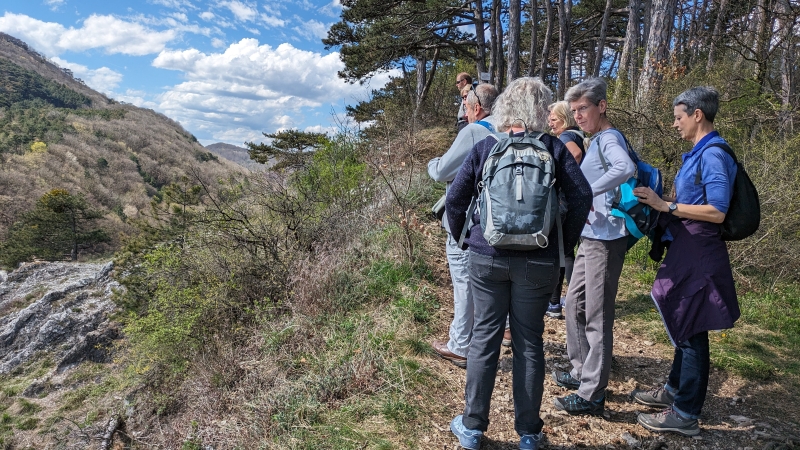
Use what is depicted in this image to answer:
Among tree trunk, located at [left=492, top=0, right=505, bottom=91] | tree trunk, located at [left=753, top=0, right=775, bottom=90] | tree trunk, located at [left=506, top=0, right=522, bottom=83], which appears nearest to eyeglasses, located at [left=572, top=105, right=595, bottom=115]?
tree trunk, located at [left=753, top=0, right=775, bottom=90]

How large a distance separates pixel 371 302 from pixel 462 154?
7.43ft

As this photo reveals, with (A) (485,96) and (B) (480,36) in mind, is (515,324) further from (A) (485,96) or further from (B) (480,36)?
(B) (480,36)

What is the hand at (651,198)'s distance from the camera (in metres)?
2.19

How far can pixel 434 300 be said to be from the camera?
4.22 meters

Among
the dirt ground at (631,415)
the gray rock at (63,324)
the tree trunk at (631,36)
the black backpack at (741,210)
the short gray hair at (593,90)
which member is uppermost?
the tree trunk at (631,36)

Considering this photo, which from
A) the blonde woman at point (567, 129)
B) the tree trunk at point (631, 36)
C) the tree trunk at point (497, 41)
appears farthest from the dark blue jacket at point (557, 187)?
the tree trunk at point (497, 41)

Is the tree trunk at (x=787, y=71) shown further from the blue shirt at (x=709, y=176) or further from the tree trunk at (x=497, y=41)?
the tree trunk at (x=497, y=41)

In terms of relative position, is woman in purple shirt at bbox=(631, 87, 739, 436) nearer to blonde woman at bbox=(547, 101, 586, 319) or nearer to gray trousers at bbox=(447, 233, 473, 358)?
blonde woman at bbox=(547, 101, 586, 319)

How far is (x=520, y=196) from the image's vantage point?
1.76 metres

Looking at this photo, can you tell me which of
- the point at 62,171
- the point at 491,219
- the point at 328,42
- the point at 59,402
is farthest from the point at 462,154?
the point at 62,171

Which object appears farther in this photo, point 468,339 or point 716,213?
point 468,339

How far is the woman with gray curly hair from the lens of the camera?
1885 millimetres

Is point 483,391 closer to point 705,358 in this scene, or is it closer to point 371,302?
point 705,358

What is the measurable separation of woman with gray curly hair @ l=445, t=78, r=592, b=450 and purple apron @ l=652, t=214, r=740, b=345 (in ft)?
2.48
